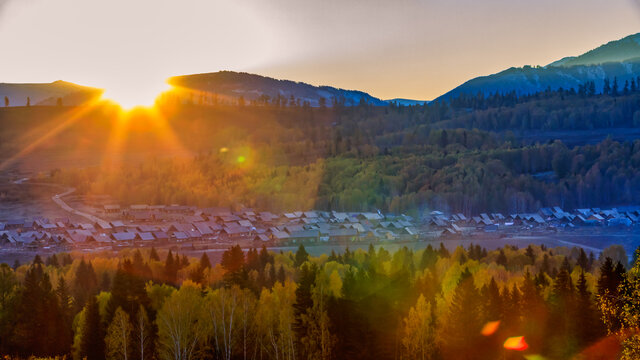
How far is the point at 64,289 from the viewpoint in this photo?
23.5 meters

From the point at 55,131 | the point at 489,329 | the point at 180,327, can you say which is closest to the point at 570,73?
the point at 55,131

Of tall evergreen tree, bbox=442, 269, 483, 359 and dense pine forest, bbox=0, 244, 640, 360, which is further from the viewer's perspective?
tall evergreen tree, bbox=442, 269, 483, 359

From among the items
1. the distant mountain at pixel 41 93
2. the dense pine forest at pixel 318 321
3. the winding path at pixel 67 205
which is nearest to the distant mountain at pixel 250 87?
the distant mountain at pixel 41 93

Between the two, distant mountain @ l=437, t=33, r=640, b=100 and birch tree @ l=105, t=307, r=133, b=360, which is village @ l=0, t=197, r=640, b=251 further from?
distant mountain @ l=437, t=33, r=640, b=100

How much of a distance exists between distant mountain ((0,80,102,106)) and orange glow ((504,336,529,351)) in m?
112

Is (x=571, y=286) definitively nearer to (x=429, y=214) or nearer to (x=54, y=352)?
(x=54, y=352)

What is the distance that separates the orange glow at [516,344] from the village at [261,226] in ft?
81.4

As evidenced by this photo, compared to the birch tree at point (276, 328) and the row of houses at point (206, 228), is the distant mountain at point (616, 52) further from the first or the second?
the birch tree at point (276, 328)

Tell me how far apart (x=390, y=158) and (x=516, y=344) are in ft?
179

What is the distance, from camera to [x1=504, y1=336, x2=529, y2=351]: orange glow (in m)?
20.1

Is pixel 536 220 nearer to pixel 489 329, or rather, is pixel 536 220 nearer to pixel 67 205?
pixel 67 205

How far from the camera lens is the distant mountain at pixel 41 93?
422ft

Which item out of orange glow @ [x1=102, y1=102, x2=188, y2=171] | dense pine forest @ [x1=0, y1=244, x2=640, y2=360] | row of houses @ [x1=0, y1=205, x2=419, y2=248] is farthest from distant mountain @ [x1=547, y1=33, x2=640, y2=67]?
dense pine forest @ [x1=0, y1=244, x2=640, y2=360]

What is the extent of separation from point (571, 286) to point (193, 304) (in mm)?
→ 9629
